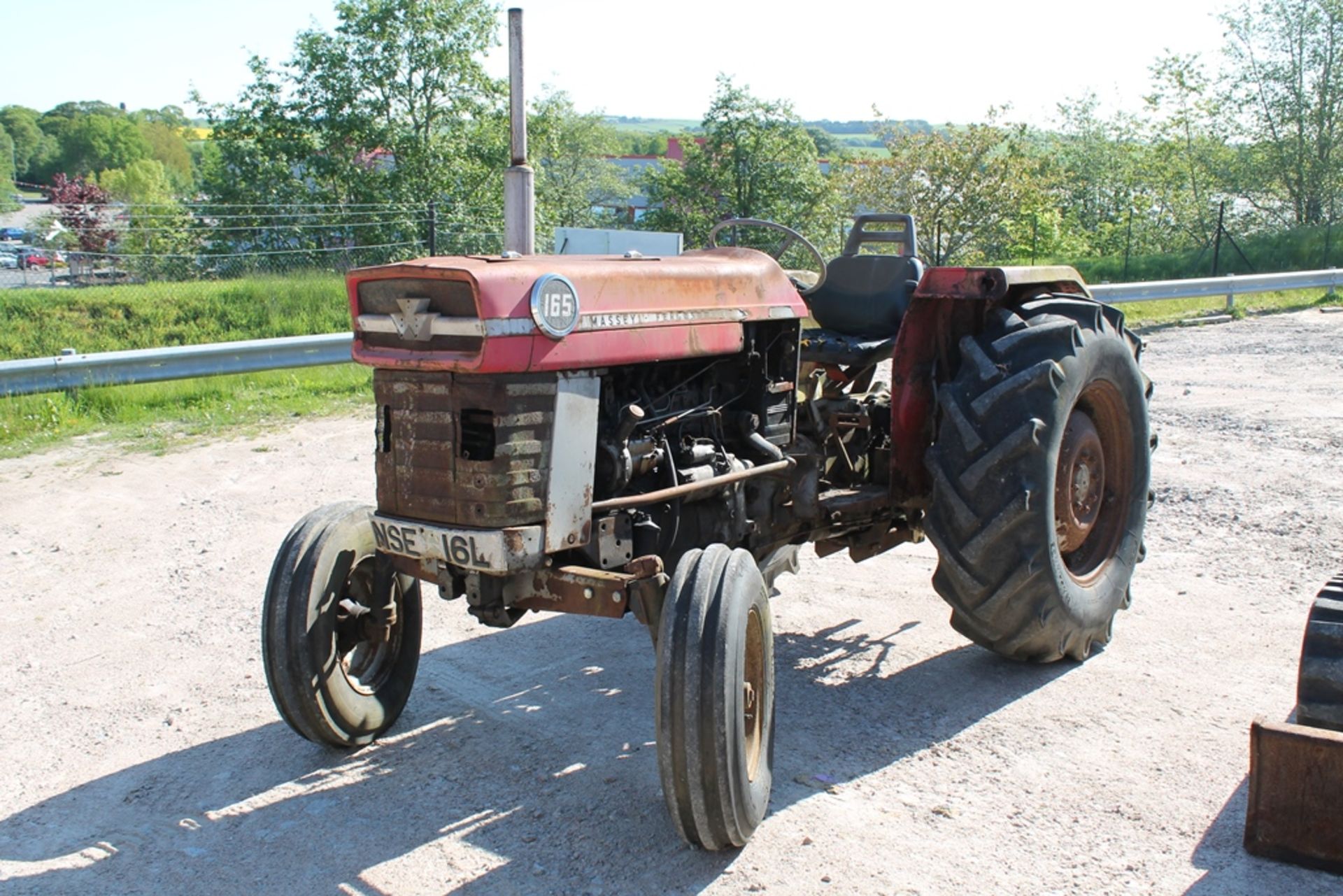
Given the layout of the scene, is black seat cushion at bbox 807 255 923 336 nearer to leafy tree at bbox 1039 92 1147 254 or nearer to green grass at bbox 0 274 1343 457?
green grass at bbox 0 274 1343 457

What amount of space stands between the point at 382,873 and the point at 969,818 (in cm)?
173

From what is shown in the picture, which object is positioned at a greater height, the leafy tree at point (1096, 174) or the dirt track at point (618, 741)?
the leafy tree at point (1096, 174)

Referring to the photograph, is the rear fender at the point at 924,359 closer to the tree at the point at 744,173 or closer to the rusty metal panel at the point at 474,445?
the rusty metal panel at the point at 474,445

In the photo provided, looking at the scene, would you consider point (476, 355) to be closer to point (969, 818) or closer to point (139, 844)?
point (139, 844)

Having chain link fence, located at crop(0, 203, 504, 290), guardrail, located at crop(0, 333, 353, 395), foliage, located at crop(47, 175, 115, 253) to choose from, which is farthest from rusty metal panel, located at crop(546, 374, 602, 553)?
foliage, located at crop(47, 175, 115, 253)

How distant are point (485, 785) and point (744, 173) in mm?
15696

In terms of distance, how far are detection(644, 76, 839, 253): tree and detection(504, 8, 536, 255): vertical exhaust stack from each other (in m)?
12.3

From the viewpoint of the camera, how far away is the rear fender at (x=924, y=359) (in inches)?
182

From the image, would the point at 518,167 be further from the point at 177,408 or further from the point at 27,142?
the point at 27,142

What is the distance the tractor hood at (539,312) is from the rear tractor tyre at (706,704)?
740mm

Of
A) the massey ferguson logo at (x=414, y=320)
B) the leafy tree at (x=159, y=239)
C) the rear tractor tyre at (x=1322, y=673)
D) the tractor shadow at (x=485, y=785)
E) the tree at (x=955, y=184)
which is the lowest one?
the tractor shadow at (x=485, y=785)

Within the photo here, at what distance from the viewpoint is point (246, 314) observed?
43.1 ft

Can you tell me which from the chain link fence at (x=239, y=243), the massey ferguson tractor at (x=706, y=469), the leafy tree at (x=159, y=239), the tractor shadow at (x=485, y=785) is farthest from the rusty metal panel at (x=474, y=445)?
the leafy tree at (x=159, y=239)

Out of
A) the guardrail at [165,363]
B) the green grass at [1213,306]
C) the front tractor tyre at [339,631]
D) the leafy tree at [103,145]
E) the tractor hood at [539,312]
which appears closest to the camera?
the tractor hood at [539,312]
